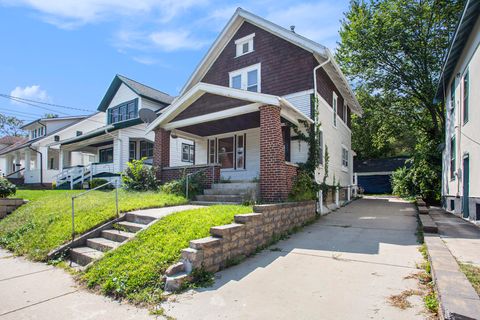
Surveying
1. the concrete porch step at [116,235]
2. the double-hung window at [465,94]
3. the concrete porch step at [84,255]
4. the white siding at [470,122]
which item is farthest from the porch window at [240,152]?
the double-hung window at [465,94]

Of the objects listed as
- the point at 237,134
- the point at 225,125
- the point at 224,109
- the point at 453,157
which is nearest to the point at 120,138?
the point at 237,134

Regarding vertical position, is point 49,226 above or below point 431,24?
below

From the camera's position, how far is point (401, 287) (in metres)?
3.82

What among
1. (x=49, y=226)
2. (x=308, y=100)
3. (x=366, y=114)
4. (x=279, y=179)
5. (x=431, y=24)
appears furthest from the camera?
(x=366, y=114)

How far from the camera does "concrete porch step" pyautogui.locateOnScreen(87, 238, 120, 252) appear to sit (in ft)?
17.8

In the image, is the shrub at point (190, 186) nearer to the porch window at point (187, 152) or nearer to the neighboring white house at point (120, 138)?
the neighboring white house at point (120, 138)

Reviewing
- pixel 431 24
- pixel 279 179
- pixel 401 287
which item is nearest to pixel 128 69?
pixel 279 179

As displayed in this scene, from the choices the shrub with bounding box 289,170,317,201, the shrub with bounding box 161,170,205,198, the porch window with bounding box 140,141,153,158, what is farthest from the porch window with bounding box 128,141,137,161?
the shrub with bounding box 289,170,317,201

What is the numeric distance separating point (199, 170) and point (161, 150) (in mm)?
2127

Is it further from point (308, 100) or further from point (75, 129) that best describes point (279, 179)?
point (75, 129)

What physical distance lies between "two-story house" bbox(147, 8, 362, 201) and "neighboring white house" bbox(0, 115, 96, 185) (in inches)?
608

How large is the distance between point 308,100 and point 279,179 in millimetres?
4103

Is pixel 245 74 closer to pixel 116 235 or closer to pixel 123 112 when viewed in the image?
pixel 116 235

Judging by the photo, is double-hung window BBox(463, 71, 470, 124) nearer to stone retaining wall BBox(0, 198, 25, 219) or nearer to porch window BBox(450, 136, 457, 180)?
porch window BBox(450, 136, 457, 180)
